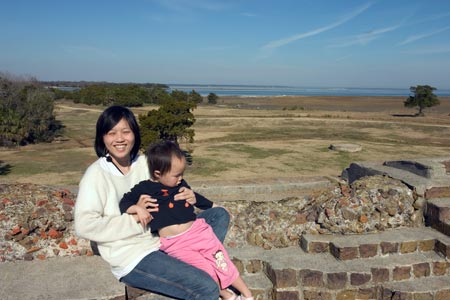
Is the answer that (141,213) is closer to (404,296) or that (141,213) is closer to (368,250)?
(368,250)

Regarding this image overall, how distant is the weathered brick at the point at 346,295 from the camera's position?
338 centimetres

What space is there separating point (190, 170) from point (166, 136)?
1.89 metres

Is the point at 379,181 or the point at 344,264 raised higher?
the point at 379,181

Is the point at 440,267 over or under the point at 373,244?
under

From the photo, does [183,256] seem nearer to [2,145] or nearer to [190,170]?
[190,170]

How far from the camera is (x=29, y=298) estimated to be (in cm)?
257

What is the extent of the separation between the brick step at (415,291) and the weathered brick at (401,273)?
0.06 m

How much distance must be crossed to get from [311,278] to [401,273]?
90 centimetres

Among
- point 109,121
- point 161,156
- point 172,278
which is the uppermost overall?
point 109,121

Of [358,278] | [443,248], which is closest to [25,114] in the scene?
[358,278]


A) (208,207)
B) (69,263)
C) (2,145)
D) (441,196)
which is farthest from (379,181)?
(2,145)

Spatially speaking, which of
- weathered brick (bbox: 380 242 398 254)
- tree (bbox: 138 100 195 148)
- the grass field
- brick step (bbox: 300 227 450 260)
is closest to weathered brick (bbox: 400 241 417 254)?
brick step (bbox: 300 227 450 260)

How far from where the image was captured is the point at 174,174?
254 centimetres

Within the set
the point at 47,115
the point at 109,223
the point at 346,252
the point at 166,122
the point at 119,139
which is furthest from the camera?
the point at 47,115
